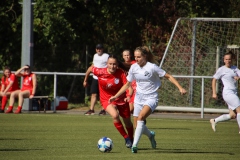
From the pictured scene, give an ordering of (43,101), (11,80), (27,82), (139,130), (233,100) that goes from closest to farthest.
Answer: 1. (139,130)
2. (233,100)
3. (27,82)
4. (11,80)
5. (43,101)

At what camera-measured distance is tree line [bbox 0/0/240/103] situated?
1043 inches

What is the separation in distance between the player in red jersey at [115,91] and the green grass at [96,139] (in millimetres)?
469

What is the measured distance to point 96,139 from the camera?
45.1 feet

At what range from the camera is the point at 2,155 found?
10.6 m

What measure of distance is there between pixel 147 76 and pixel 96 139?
265 centimetres

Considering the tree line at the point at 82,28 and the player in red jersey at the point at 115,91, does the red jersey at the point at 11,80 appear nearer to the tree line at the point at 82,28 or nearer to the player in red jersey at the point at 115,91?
the tree line at the point at 82,28

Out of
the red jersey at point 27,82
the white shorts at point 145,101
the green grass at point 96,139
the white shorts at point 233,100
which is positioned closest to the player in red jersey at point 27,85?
the red jersey at point 27,82

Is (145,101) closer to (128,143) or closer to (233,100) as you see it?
(128,143)

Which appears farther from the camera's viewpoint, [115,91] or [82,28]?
[82,28]

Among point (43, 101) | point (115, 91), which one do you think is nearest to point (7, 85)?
point (43, 101)

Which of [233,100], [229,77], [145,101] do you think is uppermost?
[229,77]

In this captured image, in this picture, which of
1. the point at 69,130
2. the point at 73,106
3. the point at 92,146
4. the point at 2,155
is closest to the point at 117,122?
the point at 92,146

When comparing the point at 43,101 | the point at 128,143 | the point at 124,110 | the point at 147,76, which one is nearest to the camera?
the point at 147,76

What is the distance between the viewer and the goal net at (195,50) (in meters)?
23.4
